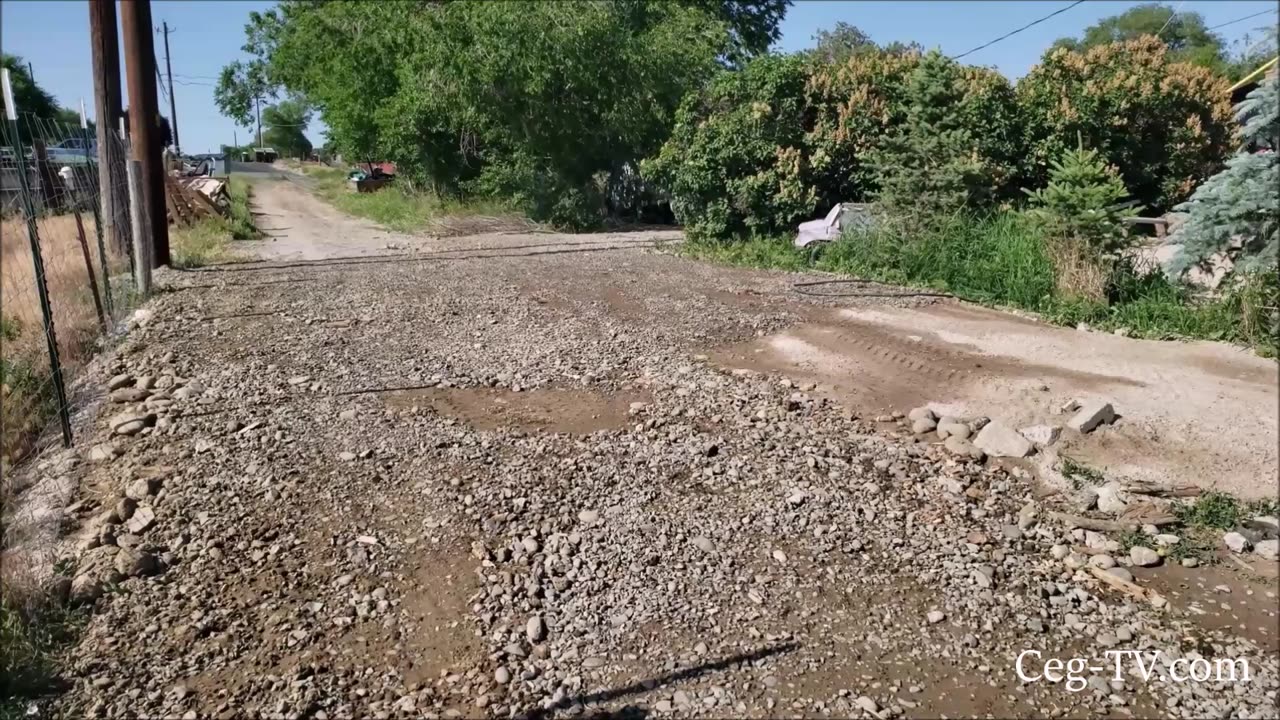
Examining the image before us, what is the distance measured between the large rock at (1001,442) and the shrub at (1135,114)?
864cm

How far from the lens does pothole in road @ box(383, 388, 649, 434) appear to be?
6016 mm

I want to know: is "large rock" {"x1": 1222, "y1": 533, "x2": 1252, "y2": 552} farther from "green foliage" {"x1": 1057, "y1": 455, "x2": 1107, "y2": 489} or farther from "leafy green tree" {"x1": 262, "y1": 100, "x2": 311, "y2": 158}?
"leafy green tree" {"x1": 262, "y1": 100, "x2": 311, "y2": 158}

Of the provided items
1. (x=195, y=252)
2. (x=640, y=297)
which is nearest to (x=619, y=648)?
(x=640, y=297)

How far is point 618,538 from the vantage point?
4.46 metres

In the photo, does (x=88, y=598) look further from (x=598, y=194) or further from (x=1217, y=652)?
(x=598, y=194)

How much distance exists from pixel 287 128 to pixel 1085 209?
5166cm

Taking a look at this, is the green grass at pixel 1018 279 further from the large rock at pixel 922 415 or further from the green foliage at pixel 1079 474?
the large rock at pixel 922 415

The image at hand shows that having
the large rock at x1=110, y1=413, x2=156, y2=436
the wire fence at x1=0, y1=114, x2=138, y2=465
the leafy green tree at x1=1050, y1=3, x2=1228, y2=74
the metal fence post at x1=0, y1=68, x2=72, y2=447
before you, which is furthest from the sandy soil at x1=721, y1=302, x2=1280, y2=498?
the leafy green tree at x1=1050, y1=3, x2=1228, y2=74

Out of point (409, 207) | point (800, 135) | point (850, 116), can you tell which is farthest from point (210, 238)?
point (850, 116)

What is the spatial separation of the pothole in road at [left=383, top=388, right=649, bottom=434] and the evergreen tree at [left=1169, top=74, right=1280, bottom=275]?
15.0 feet

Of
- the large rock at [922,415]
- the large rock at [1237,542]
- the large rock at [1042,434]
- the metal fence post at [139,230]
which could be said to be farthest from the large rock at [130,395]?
the large rock at [1237,542]

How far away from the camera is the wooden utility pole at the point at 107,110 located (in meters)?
11.0

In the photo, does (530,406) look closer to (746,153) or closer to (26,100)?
(26,100)

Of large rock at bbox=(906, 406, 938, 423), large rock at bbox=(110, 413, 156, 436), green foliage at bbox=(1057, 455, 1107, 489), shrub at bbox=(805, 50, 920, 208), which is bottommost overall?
large rock at bbox=(110, 413, 156, 436)
